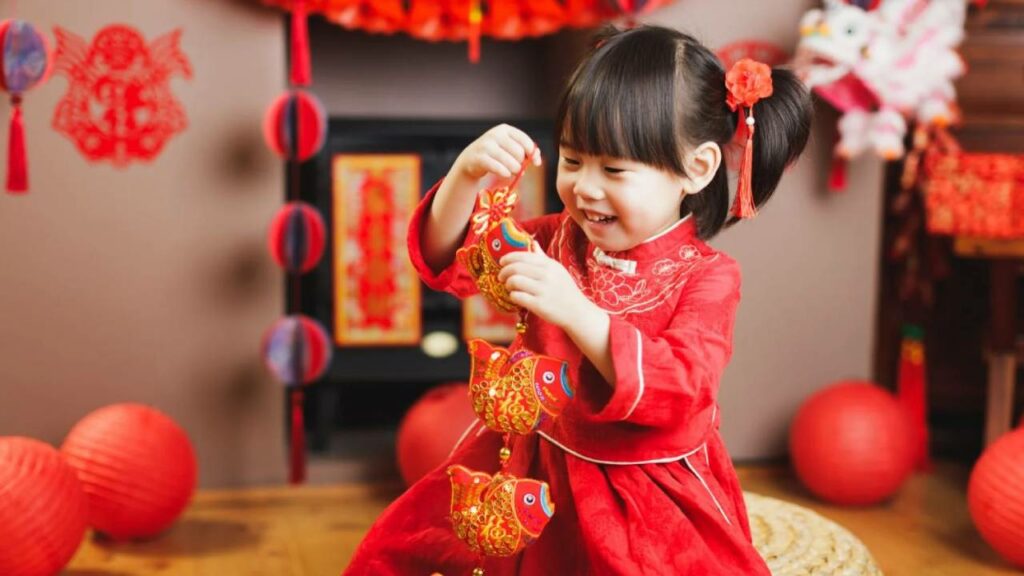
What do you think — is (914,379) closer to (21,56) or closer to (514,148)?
(514,148)

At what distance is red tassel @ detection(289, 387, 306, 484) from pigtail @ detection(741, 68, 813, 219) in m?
1.30

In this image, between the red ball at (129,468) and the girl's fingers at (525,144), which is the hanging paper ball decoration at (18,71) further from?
the girl's fingers at (525,144)

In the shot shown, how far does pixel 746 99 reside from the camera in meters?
1.29

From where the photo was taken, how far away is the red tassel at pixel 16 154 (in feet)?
6.97

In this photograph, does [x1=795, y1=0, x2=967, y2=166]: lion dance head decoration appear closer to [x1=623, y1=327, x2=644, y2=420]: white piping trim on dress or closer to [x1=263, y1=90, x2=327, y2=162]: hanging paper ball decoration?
[x1=263, y1=90, x2=327, y2=162]: hanging paper ball decoration

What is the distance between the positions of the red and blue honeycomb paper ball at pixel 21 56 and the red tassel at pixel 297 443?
2.62 feet

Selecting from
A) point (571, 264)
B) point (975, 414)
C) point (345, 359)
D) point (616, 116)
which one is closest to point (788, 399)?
point (975, 414)

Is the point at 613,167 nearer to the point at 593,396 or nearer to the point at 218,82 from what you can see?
the point at 593,396

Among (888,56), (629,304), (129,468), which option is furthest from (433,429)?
(888,56)

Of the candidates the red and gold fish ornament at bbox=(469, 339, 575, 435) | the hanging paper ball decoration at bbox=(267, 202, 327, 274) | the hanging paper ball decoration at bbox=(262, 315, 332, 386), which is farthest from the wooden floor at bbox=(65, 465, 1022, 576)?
the red and gold fish ornament at bbox=(469, 339, 575, 435)

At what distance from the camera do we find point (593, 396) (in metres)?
1.24

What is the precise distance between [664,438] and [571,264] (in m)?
0.25

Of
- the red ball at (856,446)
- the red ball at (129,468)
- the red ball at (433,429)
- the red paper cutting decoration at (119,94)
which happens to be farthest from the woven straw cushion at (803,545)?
the red paper cutting decoration at (119,94)

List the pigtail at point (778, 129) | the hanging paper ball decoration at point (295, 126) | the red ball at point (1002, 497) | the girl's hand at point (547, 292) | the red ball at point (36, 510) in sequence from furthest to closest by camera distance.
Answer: the hanging paper ball decoration at point (295, 126) < the red ball at point (1002, 497) < the red ball at point (36, 510) < the pigtail at point (778, 129) < the girl's hand at point (547, 292)
